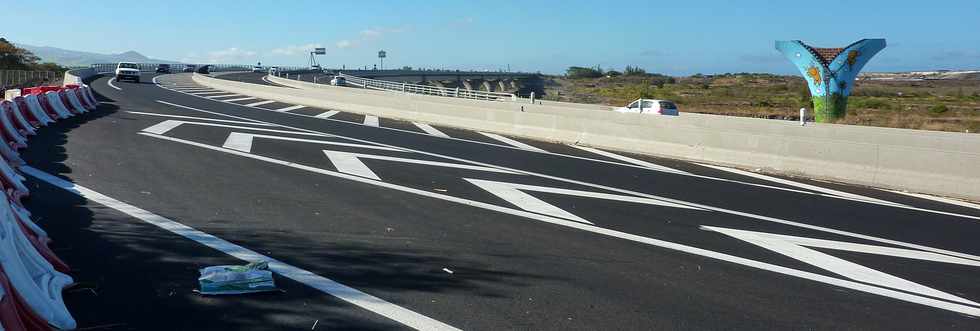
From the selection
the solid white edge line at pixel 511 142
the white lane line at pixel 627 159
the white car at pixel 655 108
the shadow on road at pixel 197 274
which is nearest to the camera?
the shadow on road at pixel 197 274

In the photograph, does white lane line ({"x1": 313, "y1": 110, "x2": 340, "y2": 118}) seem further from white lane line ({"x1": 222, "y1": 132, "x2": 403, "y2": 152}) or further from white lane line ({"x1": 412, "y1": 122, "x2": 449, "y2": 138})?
white lane line ({"x1": 222, "y1": 132, "x2": 403, "y2": 152})

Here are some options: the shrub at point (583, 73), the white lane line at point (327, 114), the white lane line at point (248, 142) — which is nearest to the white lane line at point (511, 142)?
the white lane line at point (248, 142)

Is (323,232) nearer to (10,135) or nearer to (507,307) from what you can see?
(507,307)

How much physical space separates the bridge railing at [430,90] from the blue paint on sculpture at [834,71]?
1622cm

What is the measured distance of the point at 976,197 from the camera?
12992 millimetres

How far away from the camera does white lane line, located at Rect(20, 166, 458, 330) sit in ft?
20.0

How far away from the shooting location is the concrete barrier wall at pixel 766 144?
13.8m

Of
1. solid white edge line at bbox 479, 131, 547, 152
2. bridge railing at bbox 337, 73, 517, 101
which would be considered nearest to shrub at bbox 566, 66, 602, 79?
bridge railing at bbox 337, 73, 517, 101

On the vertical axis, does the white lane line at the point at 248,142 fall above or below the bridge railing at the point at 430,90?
below

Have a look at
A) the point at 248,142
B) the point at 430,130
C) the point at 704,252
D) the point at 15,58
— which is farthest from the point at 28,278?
the point at 15,58

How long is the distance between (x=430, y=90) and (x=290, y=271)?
164 feet

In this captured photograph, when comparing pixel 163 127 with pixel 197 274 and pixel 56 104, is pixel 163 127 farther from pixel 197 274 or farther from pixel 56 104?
pixel 197 274

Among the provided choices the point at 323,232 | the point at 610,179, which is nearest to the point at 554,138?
the point at 610,179

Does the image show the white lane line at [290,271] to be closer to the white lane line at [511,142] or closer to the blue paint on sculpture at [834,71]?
the white lane line at [511,142]
